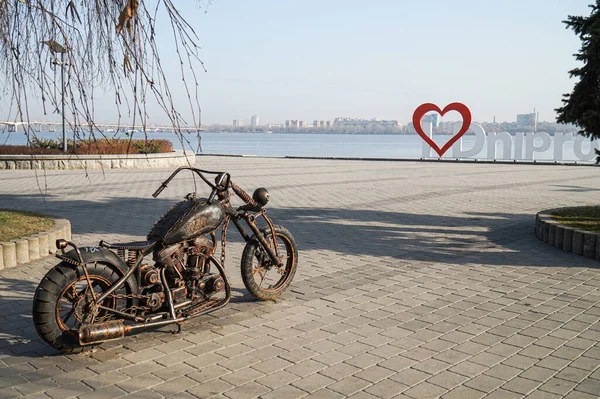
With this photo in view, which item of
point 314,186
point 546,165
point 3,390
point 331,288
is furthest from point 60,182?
point 546,165

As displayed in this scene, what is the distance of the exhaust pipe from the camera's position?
386 cm

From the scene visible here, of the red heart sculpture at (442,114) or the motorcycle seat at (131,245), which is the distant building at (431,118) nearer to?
the red heart sculpture at (442,114)

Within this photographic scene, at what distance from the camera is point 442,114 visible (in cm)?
3091

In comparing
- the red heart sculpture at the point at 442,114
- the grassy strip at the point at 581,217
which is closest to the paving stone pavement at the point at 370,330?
the grassy strip at the point at 581,217

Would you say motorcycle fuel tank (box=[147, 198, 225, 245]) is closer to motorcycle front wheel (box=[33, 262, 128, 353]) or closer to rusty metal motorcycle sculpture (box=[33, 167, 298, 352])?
rusty metal motorcycle sculpture (box=[33, 167, 298, 352])

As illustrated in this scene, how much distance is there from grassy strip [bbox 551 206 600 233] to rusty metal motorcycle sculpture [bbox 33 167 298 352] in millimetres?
4762

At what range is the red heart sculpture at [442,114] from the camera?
30219 millimetres

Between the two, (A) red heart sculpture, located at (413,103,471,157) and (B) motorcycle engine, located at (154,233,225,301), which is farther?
(A) red heart sculpture, located at (413,103,471,157)

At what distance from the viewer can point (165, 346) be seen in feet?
14.0

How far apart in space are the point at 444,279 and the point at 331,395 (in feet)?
10.1

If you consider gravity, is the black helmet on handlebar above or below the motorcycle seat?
above

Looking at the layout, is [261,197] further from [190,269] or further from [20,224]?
[20,224]

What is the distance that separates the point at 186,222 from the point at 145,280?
A: 0.49m

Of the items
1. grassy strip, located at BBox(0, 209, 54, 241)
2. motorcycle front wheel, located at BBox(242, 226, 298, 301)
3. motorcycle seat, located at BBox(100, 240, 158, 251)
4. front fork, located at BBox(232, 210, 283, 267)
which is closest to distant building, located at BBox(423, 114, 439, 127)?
grassy strip, located at BBox(0, 209, 54, 241)
